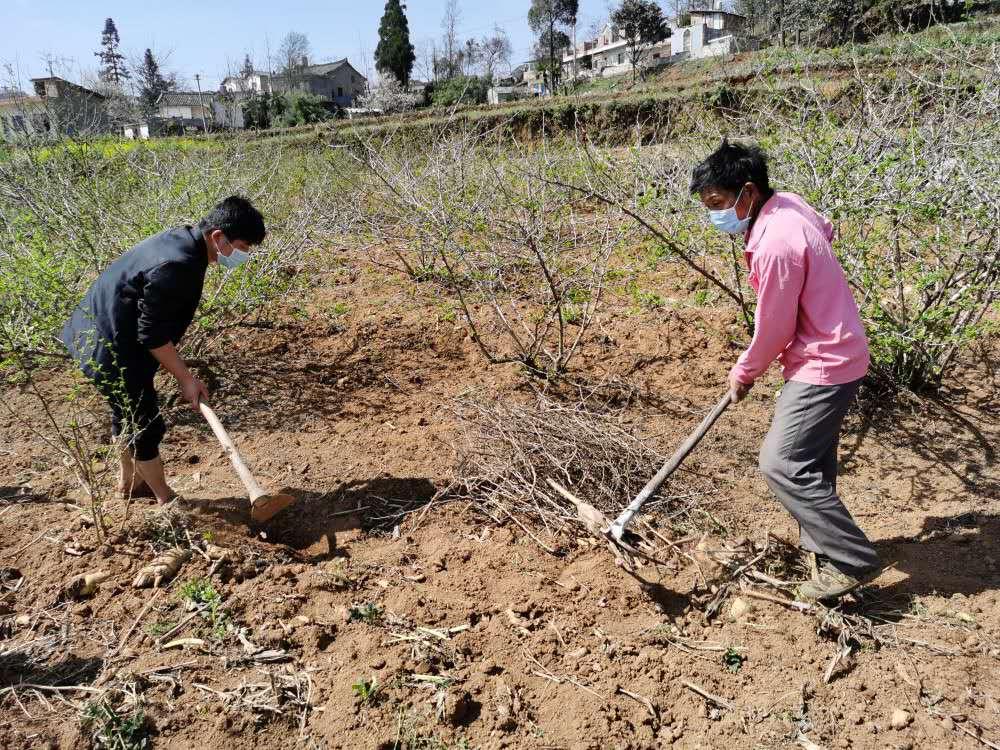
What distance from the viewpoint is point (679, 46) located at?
1534 inches

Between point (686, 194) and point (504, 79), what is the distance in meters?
38.8

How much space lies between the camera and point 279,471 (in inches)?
153

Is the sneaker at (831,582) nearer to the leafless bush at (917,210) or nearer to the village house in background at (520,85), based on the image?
the leafless bush at (917,210)

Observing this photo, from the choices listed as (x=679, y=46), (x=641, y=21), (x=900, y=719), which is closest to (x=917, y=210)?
(x=900, y=719)

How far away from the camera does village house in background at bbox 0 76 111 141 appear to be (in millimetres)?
6793

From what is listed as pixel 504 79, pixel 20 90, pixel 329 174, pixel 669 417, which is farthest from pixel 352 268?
pixel 504 79

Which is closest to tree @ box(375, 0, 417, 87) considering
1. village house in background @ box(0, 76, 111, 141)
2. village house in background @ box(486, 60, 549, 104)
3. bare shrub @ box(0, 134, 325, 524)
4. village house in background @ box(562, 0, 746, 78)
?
village house in background @ box(486, 60, 549, 104)

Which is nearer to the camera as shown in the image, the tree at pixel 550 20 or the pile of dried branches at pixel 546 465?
the pile of dried branches at pixel 546 465

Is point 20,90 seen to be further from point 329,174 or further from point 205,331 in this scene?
point 205,331

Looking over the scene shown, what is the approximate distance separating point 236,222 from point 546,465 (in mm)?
1891

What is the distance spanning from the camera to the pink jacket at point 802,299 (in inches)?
91.5

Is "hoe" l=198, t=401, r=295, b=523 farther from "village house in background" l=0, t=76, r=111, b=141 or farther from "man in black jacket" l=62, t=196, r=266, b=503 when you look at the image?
"village house in background" l=0, t=76, r=111, b=141

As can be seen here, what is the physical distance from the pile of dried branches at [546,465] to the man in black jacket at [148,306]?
148cm

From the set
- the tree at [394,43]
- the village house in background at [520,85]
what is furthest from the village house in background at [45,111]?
the tree at [394,43]
